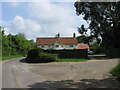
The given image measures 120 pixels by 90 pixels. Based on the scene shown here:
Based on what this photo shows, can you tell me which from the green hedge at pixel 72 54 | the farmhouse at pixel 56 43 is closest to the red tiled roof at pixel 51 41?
the farmhouse at pixel 56 43

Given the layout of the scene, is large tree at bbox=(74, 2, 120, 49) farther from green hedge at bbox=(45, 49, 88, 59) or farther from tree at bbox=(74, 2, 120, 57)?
green hedge at bbox=(45, 49, 88, 59)

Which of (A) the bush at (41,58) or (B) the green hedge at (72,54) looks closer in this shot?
(A) the bush at (41,58)

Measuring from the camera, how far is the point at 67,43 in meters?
74.9

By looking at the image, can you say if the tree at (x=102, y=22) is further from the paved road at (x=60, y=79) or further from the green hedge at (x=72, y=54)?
the paved road at (x=60, y=79)

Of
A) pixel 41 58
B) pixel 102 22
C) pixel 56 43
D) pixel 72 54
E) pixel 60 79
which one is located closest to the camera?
pixel 60 79

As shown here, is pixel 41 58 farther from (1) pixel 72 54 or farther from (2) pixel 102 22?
(2) pixel 102 22

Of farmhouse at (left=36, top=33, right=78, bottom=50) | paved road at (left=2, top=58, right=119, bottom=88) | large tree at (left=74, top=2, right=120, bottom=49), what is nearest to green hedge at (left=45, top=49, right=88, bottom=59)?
large tree at (left=74, top=2, right=120, bottom=49)

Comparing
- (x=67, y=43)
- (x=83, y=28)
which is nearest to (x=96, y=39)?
(x=83, y=28)

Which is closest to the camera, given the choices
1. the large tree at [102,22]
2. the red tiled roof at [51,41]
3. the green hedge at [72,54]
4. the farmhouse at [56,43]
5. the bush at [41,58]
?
the bush at [41,58]

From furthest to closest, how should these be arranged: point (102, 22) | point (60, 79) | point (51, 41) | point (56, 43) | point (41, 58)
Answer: point (51, 41) → point (56, 43) → point (102, 22) → point (41, 58) → point (60, 79)

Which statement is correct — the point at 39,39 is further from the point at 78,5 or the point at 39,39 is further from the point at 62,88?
the point at 62,88


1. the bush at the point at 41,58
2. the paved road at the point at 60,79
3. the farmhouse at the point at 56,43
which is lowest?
the paved road at the point at 60,79

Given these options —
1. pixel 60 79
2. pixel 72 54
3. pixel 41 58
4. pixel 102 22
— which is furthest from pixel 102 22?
pixel 60 79

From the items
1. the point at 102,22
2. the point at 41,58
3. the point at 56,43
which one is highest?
the point at 102,22
